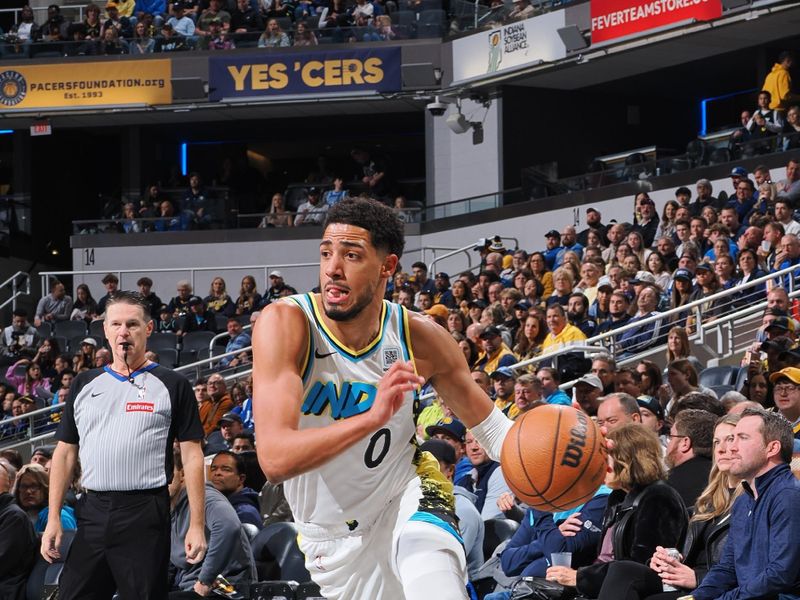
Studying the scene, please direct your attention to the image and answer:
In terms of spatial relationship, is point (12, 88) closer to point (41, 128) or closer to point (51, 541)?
point (41, 128)

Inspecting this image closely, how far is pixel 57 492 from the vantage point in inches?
247

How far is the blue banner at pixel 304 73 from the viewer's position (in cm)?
2397

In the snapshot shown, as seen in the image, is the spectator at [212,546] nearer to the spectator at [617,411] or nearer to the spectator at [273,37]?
the spectator at [617,411]

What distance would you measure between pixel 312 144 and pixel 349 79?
6.10 m

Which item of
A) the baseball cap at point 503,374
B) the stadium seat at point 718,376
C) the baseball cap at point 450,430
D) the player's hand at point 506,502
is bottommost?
the player's hand at point 506,502

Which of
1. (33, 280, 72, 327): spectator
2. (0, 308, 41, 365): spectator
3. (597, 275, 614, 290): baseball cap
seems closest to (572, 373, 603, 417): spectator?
(597, 275, 614, 290): baseball cap

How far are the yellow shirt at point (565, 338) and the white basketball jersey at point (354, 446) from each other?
8067 millimetres

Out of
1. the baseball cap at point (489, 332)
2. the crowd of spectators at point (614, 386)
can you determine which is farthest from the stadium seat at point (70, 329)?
the baseball cap at point (489, 332)

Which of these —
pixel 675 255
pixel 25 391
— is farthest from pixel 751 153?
pixel 25 391

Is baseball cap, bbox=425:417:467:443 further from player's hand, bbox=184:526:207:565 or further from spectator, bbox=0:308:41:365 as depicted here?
spectator, bbox=0:308:41:365

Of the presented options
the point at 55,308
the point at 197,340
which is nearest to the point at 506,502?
the point at 197,340

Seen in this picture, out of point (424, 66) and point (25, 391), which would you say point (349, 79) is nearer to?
point (424, 66)

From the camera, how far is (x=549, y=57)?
21.8 m

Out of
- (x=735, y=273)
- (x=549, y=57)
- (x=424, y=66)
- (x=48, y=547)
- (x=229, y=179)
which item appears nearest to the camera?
(x=48, y=547)
